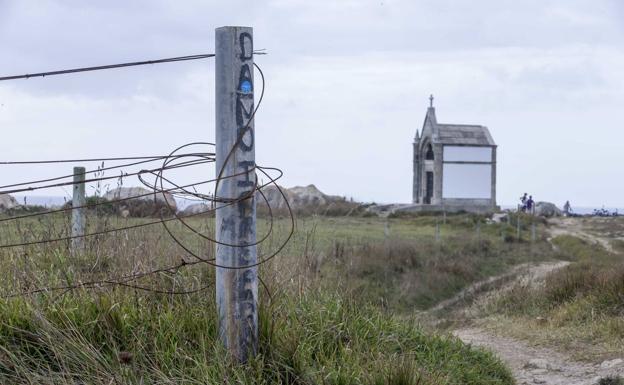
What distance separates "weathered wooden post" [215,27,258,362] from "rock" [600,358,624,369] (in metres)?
4.31

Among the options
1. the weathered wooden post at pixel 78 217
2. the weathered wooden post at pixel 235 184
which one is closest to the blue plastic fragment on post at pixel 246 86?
the weathered wooden post at pixel 235 184

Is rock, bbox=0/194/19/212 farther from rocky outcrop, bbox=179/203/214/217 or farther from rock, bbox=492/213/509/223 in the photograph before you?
rock, bbox=492/213/509/223

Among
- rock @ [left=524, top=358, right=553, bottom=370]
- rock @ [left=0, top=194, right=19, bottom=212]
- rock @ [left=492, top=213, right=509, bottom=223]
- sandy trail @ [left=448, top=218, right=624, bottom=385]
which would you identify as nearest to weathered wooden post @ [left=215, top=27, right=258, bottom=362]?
sandy trail @ [left=448, top=218, right=624, bottom=385]

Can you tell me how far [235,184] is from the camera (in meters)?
5.16

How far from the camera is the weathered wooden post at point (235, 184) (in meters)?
5.11

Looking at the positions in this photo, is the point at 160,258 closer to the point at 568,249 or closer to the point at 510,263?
the point at 510,263

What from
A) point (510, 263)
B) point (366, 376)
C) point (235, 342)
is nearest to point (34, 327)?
point (235, 342)

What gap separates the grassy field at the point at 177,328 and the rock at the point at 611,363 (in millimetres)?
1361

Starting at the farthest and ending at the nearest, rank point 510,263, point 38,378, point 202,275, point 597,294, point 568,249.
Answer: point 568,249 < point 510,263 < point 597,294 < point 202,275 < point 38,378

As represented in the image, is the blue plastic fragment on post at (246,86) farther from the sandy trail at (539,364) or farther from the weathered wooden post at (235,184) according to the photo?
the sandy trail at (539,364)

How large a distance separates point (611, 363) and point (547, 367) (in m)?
0.65

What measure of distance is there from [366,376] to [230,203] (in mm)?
1460

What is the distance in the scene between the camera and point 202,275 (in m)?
6.18

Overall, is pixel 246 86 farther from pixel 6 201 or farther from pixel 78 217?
pixel 6 201
